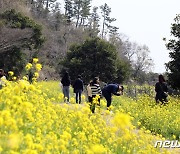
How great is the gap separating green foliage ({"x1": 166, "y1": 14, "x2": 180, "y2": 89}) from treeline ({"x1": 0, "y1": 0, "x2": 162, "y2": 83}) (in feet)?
21.6

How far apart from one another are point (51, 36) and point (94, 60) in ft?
63.5

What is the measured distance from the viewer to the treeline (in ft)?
84.3

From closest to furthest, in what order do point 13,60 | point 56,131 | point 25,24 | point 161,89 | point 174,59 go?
point 56,131, point 161,89, point 174,59, point 13,60, point 25,24

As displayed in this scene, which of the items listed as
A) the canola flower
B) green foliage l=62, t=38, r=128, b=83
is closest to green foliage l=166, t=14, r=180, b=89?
green foliage l=62, t=38, r=128, b=83

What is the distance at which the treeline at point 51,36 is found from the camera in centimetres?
2570

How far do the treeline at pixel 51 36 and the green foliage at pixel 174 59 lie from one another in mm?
6581

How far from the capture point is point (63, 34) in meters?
45.9

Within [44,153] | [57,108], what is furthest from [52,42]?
[44,153]

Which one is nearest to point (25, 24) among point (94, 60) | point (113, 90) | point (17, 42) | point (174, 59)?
point (17, 42)

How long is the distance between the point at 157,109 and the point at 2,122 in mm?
8119

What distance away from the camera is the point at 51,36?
146ft

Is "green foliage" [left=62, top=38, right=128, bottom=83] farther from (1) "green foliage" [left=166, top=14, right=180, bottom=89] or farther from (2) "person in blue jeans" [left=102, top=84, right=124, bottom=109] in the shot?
(2) "person in blue jeans" [left=102, top=84, right=124, bottom=109]

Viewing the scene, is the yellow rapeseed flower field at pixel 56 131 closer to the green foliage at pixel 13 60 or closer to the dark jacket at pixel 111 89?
the dark jacket at pixel 111 89

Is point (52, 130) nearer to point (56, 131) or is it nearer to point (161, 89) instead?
point (56, 131)
